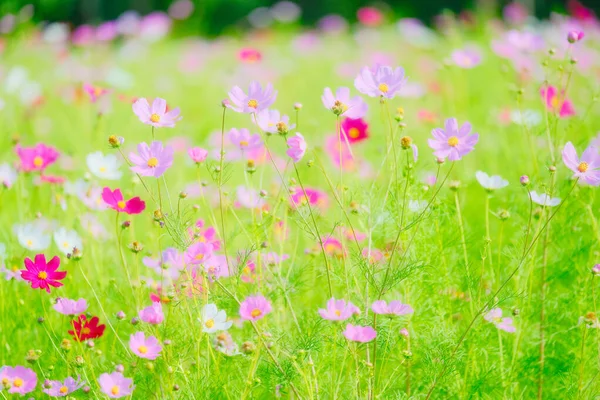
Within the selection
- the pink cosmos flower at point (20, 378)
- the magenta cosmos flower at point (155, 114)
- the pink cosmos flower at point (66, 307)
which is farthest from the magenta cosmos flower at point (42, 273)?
the magenta cosmos flower at point (155, 114)

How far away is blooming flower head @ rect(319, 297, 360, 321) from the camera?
0.88m

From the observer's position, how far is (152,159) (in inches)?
38.3

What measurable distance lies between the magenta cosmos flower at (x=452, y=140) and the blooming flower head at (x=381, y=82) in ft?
0.28

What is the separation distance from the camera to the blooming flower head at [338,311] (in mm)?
877

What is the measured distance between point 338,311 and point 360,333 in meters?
0.04

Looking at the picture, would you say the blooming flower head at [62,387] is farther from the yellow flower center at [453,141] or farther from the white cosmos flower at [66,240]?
the yellow flower center at [453,141]

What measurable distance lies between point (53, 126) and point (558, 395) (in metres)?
2.42

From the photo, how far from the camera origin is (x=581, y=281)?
4.13 feet

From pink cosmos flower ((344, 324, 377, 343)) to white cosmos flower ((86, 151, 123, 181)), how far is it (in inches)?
23.7

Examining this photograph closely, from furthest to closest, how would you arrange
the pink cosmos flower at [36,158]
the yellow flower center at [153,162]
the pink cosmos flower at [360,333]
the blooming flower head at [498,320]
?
the pink cosmos flower at [36,158] < the blooming flower head at [498,320] < the yellow flower center at [153,162] < the pink cosmos flower at [360,333]

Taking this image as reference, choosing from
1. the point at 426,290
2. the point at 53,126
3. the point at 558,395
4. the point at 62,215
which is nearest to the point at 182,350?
the point at 426,290

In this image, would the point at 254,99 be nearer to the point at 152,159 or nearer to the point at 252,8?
the point at 152,159

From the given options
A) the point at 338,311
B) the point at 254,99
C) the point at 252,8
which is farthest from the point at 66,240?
the point at 252,8

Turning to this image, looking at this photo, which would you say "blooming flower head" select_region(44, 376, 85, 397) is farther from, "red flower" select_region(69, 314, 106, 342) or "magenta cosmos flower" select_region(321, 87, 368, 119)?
"magenta cosmos flower" select_region(321, 87, 368, 119)
